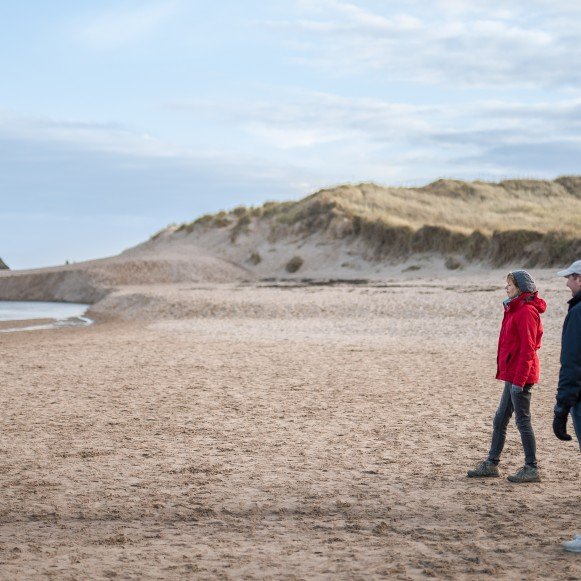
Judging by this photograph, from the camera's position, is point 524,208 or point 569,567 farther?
point 524,208

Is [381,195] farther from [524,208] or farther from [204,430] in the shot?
[204,430]

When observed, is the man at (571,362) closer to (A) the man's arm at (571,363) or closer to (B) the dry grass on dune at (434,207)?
(A) the man's arm at (571,363)

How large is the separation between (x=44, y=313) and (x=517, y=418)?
25339 millimetres

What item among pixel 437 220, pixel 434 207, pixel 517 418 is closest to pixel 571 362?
pixel 517 418

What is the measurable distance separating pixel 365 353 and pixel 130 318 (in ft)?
37.9

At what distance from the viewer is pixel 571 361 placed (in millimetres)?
5766

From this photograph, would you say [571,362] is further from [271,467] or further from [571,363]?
[271,467]

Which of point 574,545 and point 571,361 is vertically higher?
point 571,361

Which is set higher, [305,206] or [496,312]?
[305,206]

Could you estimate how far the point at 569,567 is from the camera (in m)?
5.29

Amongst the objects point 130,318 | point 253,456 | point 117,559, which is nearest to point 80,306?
point 130,318

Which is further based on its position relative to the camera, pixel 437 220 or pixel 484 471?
pixel 437 220

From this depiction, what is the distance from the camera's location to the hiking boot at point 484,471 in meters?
7.41

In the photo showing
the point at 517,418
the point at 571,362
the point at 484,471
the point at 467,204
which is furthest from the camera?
the point at 467,204
